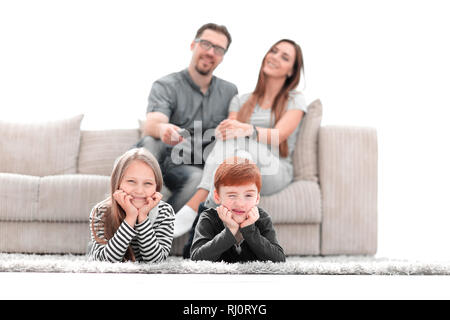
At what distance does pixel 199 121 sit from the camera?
2539 millimetres

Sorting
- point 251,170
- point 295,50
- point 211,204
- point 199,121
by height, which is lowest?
point 211,204

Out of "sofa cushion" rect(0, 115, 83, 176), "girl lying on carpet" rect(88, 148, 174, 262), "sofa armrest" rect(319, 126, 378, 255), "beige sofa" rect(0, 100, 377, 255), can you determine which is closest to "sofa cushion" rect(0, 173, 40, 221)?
"beige sofa" rect(0, 100, 377, 255)

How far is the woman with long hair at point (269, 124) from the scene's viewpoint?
2102 millimetres

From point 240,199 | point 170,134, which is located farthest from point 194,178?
point 240,199

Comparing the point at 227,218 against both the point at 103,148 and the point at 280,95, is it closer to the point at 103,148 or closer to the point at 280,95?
the point at 280,95

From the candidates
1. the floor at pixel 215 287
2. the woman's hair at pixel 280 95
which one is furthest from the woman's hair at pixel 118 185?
the woman's hair at pixel 280 95

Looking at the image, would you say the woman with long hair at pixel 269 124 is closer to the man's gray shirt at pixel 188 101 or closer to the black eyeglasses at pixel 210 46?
the man's gray shirt at pixel 188 101

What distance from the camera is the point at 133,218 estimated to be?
4.99 feet

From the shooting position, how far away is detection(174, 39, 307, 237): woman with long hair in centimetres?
Answer: 210

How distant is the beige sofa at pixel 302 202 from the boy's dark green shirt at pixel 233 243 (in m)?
0.70

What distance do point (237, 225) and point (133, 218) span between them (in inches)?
12.1
